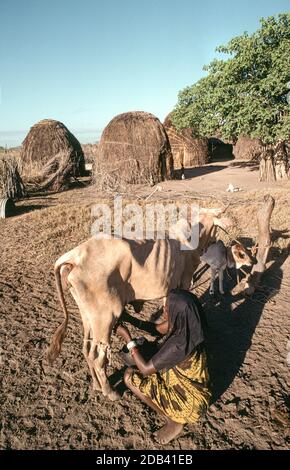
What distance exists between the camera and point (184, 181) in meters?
16.4

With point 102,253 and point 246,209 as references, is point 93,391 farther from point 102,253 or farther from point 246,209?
point 246,209

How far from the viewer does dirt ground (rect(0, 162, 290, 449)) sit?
300cm

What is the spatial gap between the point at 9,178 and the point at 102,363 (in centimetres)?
1069

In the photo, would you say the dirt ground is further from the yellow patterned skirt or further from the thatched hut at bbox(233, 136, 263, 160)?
the thatched hut at bbox(233, 136, 263, 160)

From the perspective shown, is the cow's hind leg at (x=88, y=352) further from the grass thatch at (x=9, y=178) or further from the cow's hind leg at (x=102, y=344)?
the grass thatch at (x=9, y=178)

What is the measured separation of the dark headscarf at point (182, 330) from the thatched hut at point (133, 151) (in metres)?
12.5

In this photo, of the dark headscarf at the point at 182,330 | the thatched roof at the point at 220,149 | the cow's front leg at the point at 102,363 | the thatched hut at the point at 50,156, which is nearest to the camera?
the dark headscarf at the point at 182,330

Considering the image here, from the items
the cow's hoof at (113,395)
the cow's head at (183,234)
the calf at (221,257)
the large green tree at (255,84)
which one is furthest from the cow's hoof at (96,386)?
the large green tree at (255,84)

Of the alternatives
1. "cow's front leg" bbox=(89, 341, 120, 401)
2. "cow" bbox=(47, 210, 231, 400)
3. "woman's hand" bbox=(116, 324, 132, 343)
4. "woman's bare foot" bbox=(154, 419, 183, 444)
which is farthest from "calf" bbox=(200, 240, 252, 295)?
"woman's bare foot" bbox=(154, 419, 183, 444)

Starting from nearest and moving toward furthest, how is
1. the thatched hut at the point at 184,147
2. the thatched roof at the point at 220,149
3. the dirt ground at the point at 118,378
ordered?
the dirt ground at the point at 118,378
the thatched hut at the point at 184,147
the thatched roof at the point at 220,149

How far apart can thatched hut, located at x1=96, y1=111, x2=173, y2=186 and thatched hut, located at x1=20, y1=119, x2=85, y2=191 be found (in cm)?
155

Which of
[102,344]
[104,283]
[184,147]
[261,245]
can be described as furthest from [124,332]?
[184,147]

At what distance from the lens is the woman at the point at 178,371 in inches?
113
